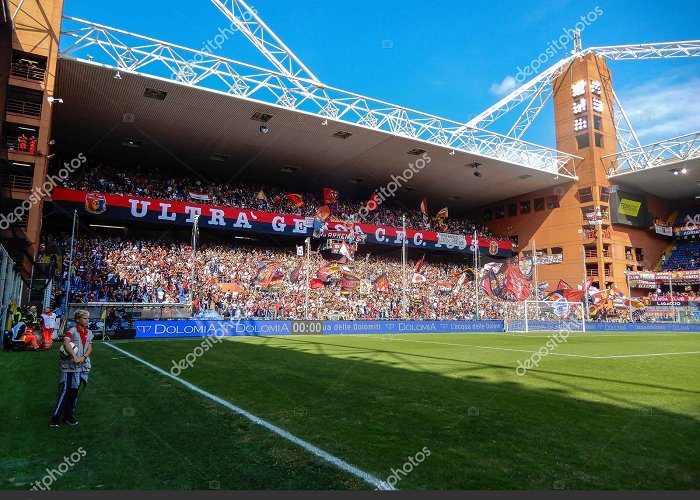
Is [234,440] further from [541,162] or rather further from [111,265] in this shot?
[541,162]

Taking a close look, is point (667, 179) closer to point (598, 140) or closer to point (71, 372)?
point (598, 140)

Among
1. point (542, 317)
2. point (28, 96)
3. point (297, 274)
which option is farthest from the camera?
point (542, 317)

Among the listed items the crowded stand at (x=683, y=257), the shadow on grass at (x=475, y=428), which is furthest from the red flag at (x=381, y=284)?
the crowded stand at (x=683, y=257)

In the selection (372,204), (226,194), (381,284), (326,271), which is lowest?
(381,284)

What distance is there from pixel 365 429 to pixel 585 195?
176 ft

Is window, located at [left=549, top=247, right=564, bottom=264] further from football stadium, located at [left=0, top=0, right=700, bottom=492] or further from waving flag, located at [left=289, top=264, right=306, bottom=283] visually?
waving flag, located at [left=289, top=264, right=306, bottom=283]

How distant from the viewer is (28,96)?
91.6 feet

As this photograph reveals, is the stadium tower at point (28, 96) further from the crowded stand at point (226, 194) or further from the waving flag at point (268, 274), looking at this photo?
the waving flag at point (268, 274)

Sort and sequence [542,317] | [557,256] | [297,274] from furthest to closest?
1. [557,256]
2. [542,317]
3. [297,274]

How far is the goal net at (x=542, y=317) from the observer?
128 ft

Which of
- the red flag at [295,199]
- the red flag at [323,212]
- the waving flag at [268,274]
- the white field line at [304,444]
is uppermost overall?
the red flag at [295,199]

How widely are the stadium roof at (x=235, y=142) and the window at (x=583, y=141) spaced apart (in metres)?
4.61

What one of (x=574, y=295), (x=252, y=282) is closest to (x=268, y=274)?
(x=252, y=282)

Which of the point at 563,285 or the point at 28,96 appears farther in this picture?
the point at 563,285
